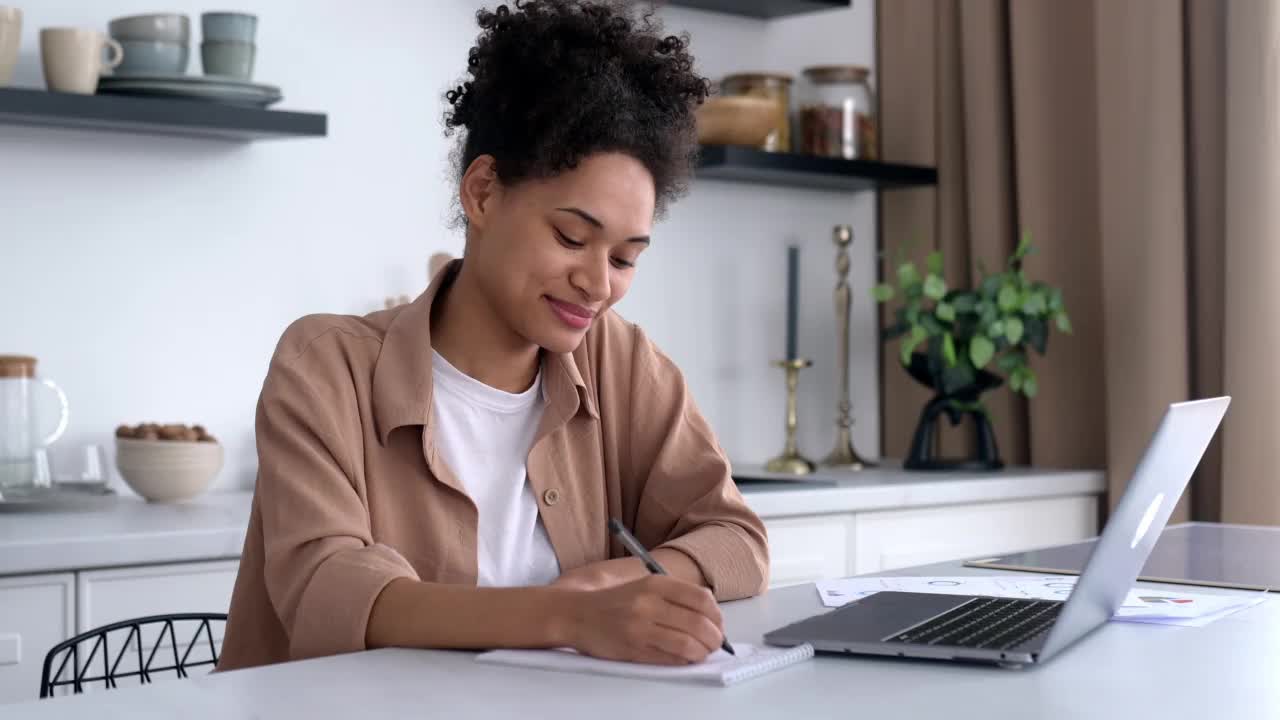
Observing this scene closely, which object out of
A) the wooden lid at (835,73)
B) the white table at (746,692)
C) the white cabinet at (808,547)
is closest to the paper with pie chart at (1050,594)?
the white table at (746,692)

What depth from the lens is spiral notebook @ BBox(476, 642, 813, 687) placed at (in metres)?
1.00

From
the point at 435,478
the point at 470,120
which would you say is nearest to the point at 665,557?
the point at 435,478

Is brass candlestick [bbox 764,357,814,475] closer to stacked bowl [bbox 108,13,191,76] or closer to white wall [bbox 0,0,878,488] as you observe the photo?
white wall [bbox 0,0,878,488]

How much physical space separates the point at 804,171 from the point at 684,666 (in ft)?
7.01

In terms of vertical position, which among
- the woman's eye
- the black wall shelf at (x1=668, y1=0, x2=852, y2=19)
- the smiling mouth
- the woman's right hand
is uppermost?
the black wall shelf at (x1=668, y1=0, x2=852, y2=19)

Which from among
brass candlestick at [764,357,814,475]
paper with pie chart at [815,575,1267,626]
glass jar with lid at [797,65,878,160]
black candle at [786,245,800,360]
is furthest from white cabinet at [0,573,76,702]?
glass jar with lid at [797,65,878,160]

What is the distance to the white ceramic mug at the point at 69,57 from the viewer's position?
2.19 m

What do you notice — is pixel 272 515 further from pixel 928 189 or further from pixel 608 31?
pixel 928 189

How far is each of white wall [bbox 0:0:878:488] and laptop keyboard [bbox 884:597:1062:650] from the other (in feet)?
5.31

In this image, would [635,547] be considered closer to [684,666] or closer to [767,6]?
[684,666]

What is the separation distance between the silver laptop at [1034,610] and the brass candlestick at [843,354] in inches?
73.5

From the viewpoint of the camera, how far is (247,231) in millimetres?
2535

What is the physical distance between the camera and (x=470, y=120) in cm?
146

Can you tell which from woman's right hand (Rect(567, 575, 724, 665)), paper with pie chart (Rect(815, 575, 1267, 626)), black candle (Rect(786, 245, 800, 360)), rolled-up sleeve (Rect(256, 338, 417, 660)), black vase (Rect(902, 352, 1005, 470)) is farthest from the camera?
black candle (Rect(786, 245, 800, 360))
